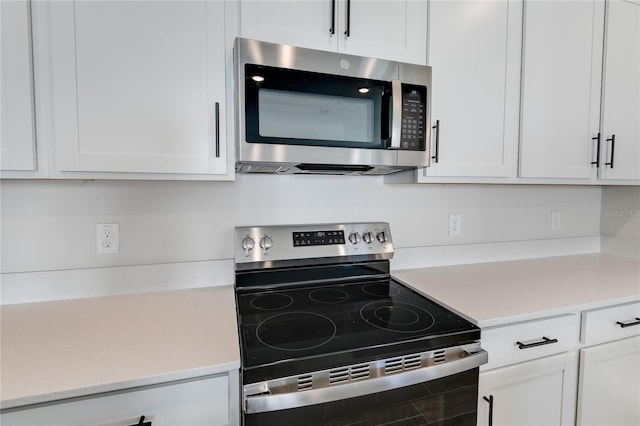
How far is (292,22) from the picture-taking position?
3.80 ft

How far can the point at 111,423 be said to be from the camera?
77 centimetres

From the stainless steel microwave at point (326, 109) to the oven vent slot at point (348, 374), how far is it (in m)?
0.65

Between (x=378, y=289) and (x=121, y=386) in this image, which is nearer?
(x=121, y=386)

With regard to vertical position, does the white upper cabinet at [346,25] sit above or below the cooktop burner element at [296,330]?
above

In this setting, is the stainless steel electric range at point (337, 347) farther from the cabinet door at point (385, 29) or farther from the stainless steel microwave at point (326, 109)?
the cabinet door at point (385, 29)

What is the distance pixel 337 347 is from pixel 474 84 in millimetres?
1207

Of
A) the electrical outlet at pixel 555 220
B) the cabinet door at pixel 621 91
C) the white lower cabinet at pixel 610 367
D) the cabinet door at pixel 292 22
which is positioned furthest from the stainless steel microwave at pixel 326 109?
the electrical outlet at pixel 555 220

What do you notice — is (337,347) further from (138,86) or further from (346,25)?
(346,25)

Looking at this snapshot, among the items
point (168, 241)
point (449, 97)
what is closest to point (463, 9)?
point (449, 97)

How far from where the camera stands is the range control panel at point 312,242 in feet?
4.56

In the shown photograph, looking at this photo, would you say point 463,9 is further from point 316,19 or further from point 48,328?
point 48,328

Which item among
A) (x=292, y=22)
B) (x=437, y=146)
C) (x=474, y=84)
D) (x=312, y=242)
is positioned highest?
(x=292, y=22)

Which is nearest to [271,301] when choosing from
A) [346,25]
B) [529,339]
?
[529,339]

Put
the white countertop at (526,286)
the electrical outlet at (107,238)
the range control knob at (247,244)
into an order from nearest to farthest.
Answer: the white countertop at (526,286), the electrical outlet at (107,238), the range control knob at (247,244)
